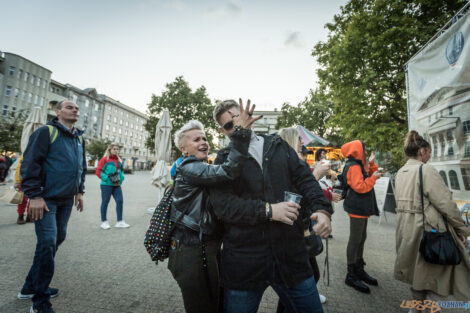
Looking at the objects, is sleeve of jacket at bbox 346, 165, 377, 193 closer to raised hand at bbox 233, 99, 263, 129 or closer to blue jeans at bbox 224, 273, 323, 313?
blue jeans at bbox 224, 273, 323, 313

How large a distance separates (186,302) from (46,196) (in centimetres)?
194

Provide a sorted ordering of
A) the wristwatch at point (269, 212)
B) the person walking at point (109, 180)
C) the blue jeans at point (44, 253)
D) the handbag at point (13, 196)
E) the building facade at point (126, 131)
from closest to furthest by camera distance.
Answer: the wristwatch at point (269, 212) < the blue jeans at point (44, 253) < the handbag at point (13, 196) < the person walking at point (109, 180) < the building facade at point (126, 131)

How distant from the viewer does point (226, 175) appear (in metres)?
1.34

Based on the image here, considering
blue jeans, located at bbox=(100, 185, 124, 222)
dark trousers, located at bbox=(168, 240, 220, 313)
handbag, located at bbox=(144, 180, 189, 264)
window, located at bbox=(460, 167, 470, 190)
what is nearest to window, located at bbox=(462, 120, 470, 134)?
window, located at bbox=(460, 167, 470, 190)

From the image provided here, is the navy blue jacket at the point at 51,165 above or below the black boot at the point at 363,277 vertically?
above

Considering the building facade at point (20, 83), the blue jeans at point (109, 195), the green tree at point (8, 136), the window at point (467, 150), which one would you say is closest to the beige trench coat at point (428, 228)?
the window at point (467, 150)

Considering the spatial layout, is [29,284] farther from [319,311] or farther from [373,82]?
[373,82]

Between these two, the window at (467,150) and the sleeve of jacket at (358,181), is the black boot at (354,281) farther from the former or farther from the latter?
the window at (467,150)

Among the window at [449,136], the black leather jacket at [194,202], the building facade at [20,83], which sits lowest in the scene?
the black leather jacket at [194,202]

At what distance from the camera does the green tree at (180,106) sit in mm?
30844

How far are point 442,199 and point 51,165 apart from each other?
393 centimetres

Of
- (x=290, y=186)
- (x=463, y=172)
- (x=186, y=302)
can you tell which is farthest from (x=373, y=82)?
(x=186, y=302)

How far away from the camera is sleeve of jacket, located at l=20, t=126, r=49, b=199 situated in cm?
221

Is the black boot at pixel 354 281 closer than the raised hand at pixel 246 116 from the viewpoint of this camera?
No
